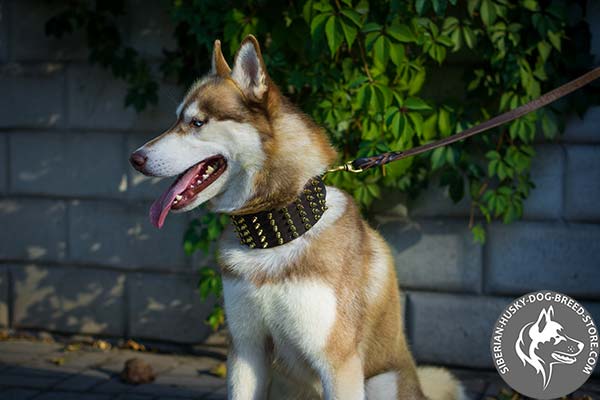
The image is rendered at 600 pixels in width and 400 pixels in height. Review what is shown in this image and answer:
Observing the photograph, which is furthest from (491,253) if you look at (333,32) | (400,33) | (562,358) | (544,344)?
(333,32)

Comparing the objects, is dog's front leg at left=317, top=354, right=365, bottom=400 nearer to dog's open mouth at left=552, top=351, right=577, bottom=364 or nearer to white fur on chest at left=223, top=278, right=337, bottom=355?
white fur on chest at left=223, top=278, right=337, bottom=355

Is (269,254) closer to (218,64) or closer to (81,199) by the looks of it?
(218,64)

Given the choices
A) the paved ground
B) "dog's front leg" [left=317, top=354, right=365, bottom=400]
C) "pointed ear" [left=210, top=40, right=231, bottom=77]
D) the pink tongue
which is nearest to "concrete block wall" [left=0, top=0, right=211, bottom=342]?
A: the paved ground

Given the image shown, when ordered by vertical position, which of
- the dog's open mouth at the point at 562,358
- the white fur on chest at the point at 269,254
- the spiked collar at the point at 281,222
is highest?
the spiked collar at the point at 281,222

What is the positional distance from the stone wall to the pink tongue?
2.29 m

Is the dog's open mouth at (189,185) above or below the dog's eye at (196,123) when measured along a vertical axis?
below

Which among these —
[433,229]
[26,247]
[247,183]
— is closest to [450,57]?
[433,229]

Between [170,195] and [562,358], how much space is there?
2194mm

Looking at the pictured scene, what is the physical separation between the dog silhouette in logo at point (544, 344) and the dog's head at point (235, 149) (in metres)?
1.46

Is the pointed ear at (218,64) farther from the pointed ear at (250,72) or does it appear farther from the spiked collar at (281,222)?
the spiked collar at (281,222)

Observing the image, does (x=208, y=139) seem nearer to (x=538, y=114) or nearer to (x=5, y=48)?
(x=538, y=114)

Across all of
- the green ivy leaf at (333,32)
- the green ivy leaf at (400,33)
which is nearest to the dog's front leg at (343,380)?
the green ivy leaf at (333,32)

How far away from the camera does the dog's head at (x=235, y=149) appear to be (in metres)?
3.22

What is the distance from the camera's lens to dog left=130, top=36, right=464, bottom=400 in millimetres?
3242
